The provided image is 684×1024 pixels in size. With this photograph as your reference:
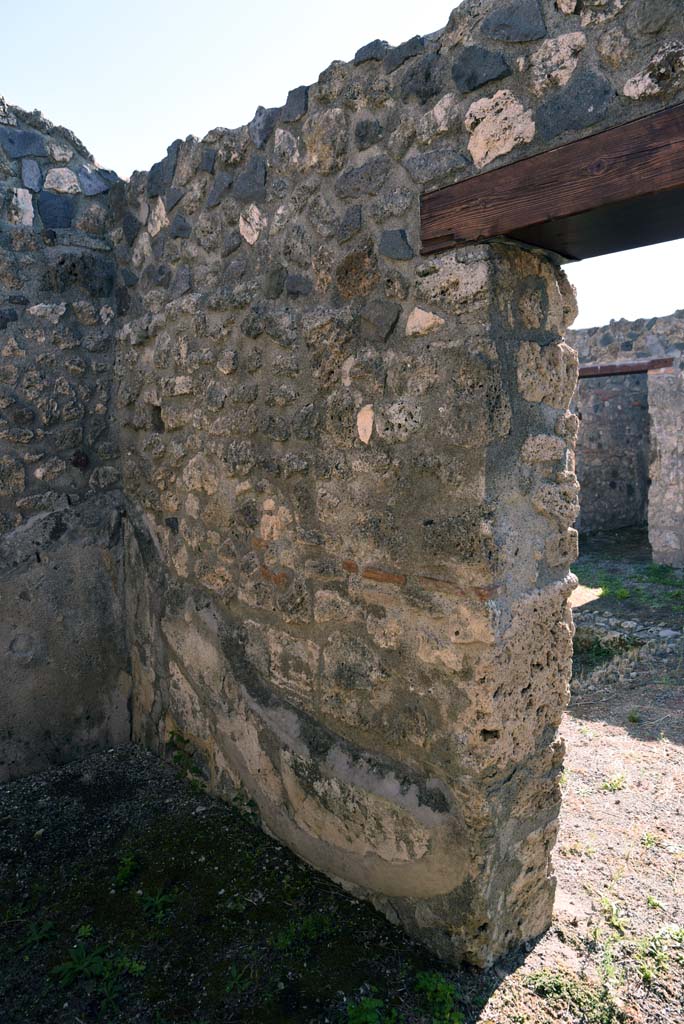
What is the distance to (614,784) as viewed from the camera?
3188mm

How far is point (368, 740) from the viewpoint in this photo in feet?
7.54

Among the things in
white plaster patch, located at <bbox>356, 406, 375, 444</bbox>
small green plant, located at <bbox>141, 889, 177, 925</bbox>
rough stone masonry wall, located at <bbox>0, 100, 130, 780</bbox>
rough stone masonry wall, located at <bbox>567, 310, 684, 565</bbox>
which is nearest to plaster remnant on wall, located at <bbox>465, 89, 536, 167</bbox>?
white plaster patch, located at <bbox>356, 406, 375, 444</bbox>

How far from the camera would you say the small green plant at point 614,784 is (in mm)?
3157

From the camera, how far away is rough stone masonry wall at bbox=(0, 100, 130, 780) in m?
3.17

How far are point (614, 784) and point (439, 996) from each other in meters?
1.56

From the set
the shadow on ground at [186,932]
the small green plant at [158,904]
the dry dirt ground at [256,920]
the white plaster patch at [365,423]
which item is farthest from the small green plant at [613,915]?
the white plaster patch at [365,423]

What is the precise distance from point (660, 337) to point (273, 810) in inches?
307

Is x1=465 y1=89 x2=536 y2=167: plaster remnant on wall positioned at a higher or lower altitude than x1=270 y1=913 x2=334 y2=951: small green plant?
higher

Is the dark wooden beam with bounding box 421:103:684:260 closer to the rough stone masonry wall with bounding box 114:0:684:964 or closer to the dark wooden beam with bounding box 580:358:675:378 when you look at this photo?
the rough stone masonry wall with bounding box 114:0:684:964

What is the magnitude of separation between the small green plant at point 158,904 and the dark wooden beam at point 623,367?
279 inches

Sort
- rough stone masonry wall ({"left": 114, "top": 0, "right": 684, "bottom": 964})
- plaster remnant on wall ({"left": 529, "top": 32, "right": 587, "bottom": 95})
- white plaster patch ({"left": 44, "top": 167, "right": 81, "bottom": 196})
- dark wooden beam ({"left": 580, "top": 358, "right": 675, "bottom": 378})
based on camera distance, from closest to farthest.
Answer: plaster remnant on wall ({"left": 529, "top": 32, "right": 587, "bottom": 95}), rough stone masonry wall ({"left": 114, "top": 0, "right": 684, "bottom": 964}), white plaster patch ({"left": 44, "top": 167, "right": 81, "bottom": 196}), dark wooden beam ({"left": 580, "top": 358, "right": 675, "bottom": 378})

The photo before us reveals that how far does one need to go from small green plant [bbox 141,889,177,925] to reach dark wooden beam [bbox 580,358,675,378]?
709cm

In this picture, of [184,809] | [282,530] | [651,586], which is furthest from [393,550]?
[651,586]

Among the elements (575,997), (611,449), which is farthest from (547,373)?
(611,449)
